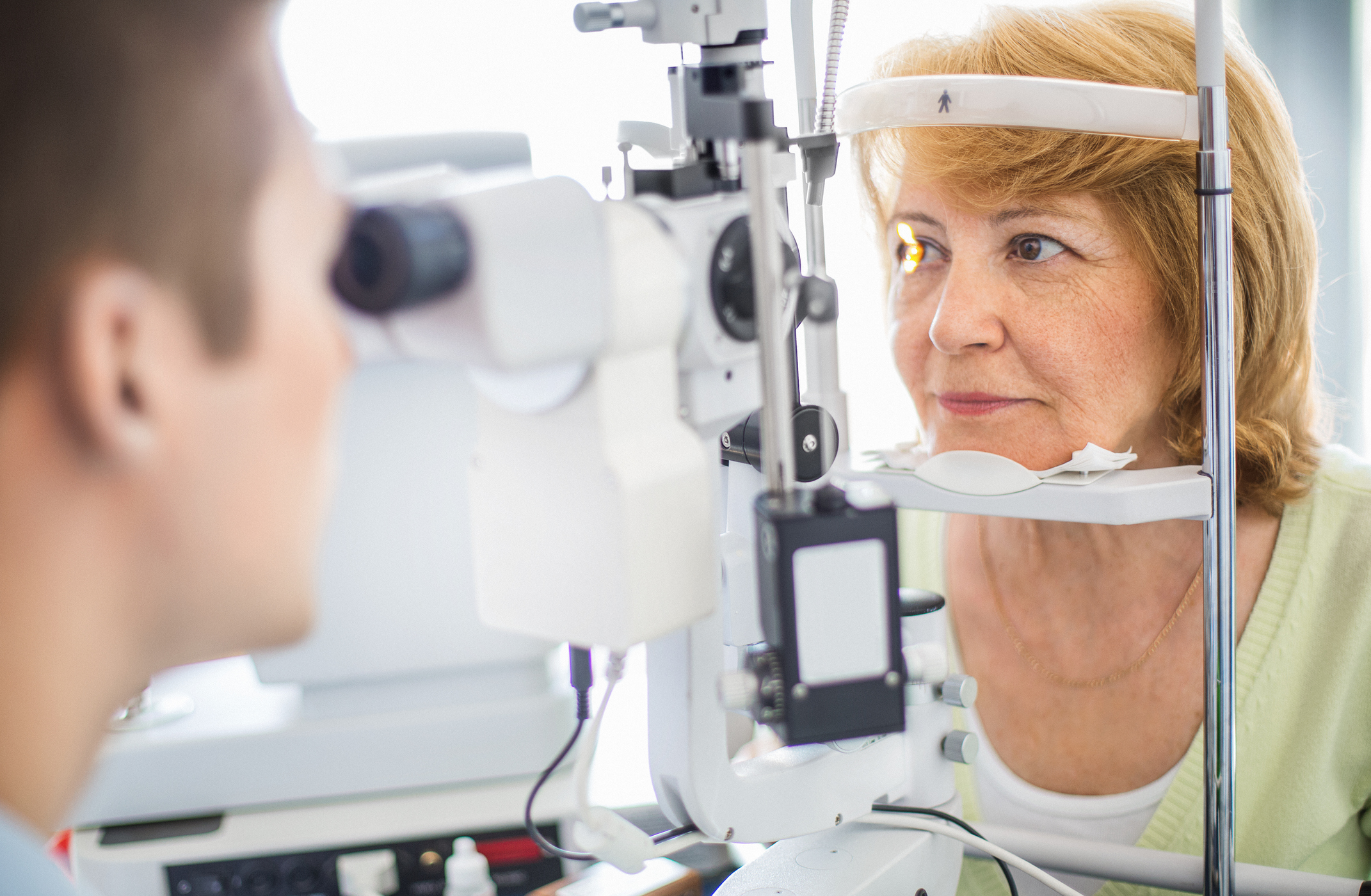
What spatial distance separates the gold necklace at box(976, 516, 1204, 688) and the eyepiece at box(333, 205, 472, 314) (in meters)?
1.06

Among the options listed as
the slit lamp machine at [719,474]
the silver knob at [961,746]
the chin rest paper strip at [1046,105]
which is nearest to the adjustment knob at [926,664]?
the slit lamp machine at [719,474]

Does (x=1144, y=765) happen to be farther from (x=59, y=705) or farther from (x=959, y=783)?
(x=59, y=705)

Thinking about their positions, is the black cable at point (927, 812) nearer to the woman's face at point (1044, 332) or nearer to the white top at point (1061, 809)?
the white top at point (1061, 809)

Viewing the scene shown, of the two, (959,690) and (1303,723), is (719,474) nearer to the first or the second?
(959,690)

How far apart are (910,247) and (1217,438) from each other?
453 millimetres

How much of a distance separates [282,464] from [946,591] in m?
1.19

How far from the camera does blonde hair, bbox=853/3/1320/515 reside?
44.9 inches

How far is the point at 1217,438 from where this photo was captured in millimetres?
904

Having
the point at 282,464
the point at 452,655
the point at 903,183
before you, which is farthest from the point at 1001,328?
the point at 282,464

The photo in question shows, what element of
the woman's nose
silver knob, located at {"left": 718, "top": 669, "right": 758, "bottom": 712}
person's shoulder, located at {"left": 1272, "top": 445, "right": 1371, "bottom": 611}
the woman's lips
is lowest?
person's shoulder, located at {"left": 1272, "top": 445, "right": 1371, "bottom": 611}

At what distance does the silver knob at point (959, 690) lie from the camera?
841mm

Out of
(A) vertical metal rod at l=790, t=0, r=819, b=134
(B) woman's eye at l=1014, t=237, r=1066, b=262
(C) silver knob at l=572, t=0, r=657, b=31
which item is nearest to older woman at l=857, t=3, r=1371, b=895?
(B) woman's eye at l=1014, t=237, r=1066, b=262

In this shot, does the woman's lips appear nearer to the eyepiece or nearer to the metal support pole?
the metal support pole

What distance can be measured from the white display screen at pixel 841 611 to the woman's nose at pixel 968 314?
60 cm
